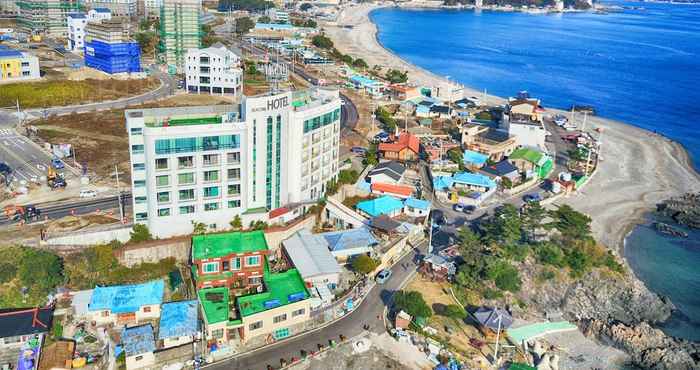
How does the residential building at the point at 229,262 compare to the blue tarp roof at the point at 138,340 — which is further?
the residential building at the point at 229,262

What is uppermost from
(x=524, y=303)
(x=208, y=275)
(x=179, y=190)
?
(x=179, y=190)

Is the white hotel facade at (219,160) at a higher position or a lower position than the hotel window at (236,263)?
higher

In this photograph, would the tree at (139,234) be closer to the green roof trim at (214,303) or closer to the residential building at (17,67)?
the green roof trim at (214,303)

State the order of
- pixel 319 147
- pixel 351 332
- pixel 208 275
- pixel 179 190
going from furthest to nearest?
pixel 319 147 < pixel 179 190 < pixel 208 275 < pixel 351 332

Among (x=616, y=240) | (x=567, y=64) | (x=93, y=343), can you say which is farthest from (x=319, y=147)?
(x=567, y=64)

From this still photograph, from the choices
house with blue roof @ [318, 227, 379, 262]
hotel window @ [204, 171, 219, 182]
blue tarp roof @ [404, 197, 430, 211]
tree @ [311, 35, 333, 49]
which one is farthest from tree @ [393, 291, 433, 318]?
tree @ [311, 35, 333, 49]

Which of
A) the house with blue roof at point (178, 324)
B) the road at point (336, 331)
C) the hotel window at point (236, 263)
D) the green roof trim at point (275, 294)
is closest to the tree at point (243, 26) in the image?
the hotel window at point (236, 263)

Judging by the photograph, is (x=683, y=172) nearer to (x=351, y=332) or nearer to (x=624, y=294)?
(x=624, y=294)

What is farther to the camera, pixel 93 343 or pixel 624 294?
pixel 624 294
